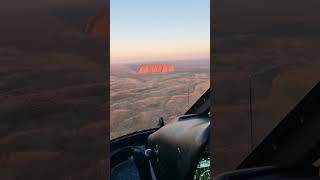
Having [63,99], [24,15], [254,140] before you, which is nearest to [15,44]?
[24,15]

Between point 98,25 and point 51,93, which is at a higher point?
point 98,25

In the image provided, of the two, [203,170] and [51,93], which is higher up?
[51,93]

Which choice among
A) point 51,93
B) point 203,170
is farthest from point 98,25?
point 203,170

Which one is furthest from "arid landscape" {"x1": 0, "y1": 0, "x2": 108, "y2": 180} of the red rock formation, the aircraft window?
the aircraft window

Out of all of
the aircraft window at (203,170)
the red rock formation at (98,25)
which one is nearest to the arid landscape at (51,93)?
the red rock formation at (98,25)

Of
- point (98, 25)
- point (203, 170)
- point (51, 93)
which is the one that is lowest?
point (203, 170)

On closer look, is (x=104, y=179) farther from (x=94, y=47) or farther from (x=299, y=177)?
(x=299, y=177)

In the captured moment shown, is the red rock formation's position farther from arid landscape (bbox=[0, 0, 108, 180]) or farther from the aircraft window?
the aircraft window

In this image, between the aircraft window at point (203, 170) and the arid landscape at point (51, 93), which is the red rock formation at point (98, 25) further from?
the aircraft window at point (203, 170)

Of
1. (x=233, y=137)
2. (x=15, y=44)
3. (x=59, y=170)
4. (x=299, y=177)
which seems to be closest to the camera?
(x=299, y=177)

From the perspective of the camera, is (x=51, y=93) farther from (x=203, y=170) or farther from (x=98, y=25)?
(x=203, y=170)
